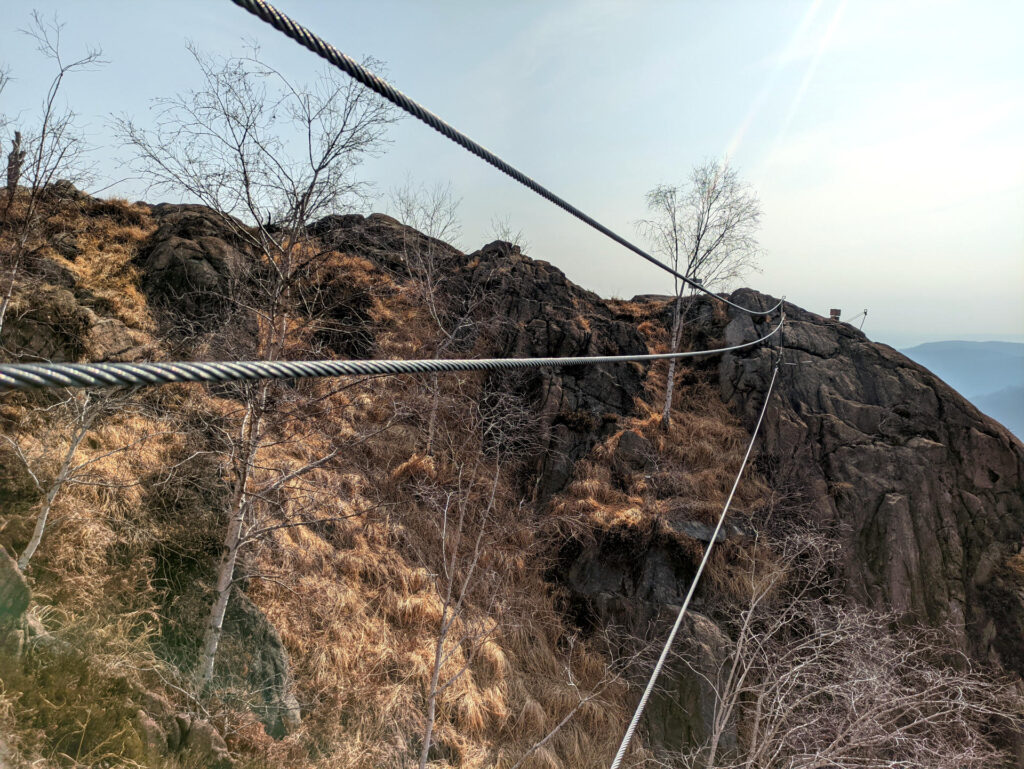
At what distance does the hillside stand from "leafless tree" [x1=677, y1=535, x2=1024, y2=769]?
0.33 ft

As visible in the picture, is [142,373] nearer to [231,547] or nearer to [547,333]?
[231,547]

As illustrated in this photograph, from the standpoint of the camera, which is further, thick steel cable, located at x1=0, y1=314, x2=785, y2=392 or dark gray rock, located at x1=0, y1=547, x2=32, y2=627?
dark gray rock, located at x1=0, y1=547, x2=32, y2=627

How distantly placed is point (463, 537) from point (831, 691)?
24.5 feet

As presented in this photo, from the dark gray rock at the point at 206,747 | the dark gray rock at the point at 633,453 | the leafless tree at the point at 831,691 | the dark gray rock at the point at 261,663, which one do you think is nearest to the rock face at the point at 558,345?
the dark gray rock at the point at 633,453

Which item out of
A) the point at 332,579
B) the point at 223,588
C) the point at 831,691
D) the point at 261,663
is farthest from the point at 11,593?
the point at 831,691

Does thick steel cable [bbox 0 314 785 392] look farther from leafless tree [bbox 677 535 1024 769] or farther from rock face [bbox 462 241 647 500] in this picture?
rock face [bbox 462 241 647 500]

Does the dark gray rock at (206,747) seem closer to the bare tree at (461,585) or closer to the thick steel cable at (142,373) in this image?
the bare tree at (461,585)

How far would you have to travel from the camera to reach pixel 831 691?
7477mm

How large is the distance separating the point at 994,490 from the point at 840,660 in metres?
7.73

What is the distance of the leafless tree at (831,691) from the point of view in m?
7.27

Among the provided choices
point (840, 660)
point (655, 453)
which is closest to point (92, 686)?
point (840, 660)

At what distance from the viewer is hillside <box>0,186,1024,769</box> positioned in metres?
6.20

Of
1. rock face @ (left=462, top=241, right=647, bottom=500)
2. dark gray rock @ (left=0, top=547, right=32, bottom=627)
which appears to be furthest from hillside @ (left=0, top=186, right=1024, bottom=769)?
rock face @ (left=462, top=241, right=647, bottom=500)

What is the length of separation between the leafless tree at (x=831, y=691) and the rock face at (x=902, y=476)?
3.39ft
